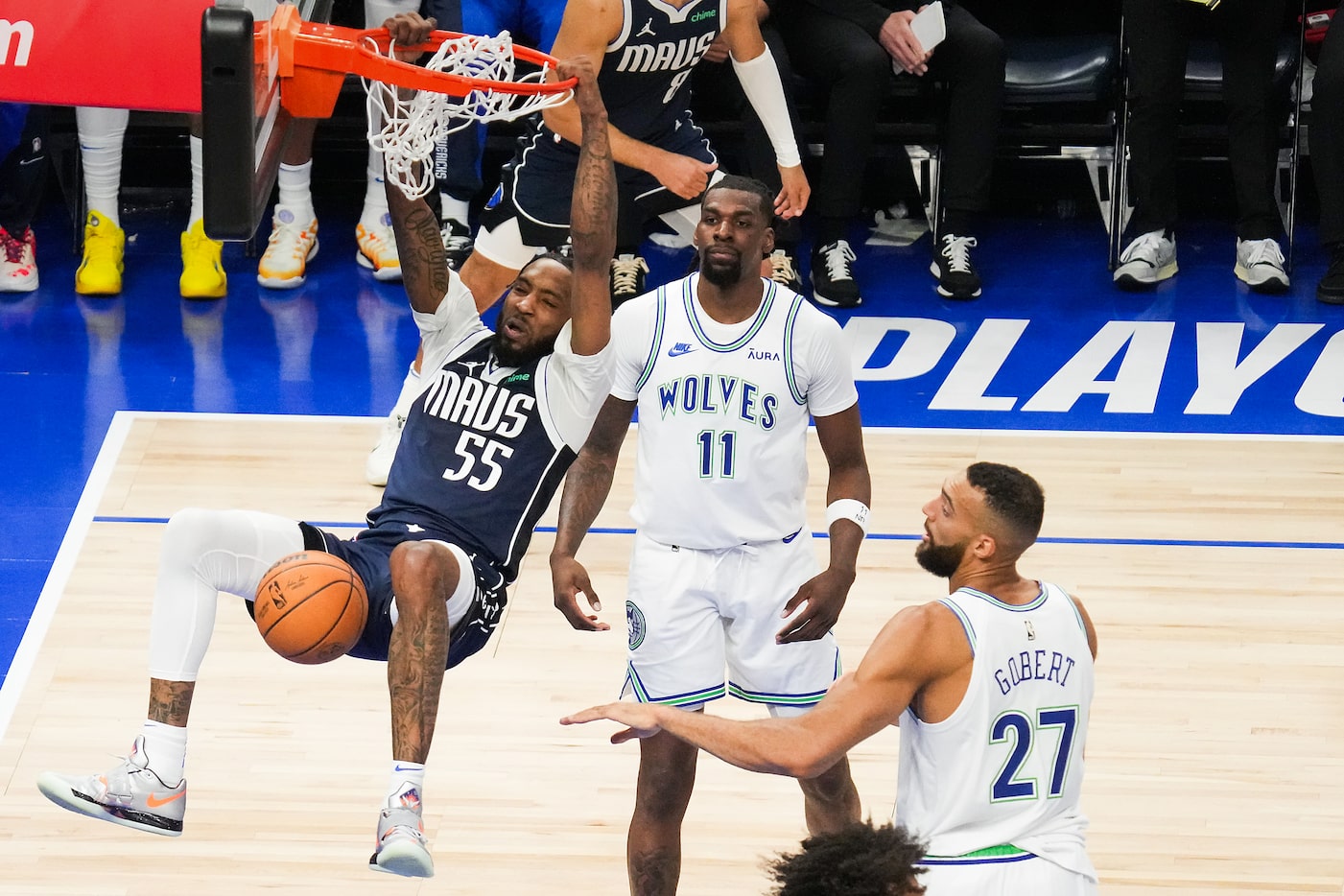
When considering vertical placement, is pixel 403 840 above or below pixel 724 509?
below

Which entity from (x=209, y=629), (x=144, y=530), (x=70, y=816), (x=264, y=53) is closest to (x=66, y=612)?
(x=144, y=530)

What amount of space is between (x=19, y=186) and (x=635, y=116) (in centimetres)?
348

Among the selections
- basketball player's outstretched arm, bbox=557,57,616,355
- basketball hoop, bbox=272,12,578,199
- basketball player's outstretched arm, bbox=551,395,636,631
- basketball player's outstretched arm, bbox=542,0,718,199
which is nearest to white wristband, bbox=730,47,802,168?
basketball player's outstretched arm, bbox=542,0,718,199

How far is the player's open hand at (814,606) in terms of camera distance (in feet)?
15.1

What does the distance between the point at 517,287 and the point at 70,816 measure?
207cm

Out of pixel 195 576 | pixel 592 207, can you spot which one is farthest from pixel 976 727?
pixel 195 576

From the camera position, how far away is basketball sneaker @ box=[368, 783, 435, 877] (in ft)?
13.4

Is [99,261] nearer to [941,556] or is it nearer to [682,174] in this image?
[682,174]

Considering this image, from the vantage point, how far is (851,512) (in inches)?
187

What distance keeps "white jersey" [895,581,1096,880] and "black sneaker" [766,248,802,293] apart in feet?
15.8

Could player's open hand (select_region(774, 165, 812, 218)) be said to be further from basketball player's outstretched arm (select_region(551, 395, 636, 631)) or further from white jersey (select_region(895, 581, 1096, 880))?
white jersey (select_region(895, 581, 1096, 880))

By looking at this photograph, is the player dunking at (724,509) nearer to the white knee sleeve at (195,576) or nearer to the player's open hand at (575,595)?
the player's open hand at (575,595)

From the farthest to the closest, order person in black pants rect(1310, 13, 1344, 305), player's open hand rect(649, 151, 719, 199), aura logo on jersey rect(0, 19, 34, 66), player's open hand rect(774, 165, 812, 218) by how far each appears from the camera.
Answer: person in black pants rect(1310, 13, 1344, 305) < player's open hand rect(774, 165, 812, 218) < player's open hand rect(649, 151, 719, 199) < aura logo on jersey rect(0, 19, 34, 66)

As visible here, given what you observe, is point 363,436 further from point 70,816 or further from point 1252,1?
point 1252,1
